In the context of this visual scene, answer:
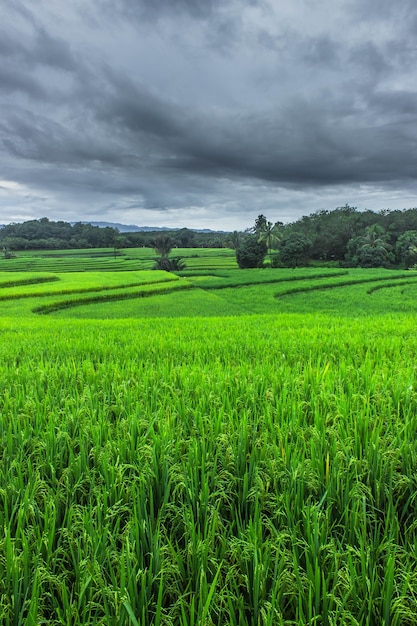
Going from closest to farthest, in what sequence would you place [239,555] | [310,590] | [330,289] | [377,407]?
[310,590], [239,555], [377,407], [330,289]

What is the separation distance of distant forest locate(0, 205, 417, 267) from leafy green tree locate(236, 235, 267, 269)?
70.1 inches

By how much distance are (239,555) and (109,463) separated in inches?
38.6

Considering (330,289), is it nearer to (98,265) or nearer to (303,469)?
(303,469)

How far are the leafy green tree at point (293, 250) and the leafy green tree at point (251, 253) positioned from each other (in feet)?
11.1

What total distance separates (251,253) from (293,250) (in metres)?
7.00

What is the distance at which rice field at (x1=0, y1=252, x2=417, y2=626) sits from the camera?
1.21 m

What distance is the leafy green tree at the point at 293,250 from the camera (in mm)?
55844

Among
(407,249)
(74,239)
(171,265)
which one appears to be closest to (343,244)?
(407,249)

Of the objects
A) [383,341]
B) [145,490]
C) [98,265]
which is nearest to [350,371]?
[383,341]

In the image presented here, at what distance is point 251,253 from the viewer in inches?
2158

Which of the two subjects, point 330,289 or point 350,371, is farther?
point 330,289

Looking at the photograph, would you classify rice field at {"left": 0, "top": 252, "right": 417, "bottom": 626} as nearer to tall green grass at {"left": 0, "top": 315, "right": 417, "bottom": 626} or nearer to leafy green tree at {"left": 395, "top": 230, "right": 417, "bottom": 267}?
tall green grass at {"left": 0, "top": 315, "right": 417, "bottom": 626}

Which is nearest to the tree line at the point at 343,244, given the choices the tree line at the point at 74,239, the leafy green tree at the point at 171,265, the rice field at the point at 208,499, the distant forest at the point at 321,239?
the distant forest at the point at 321,239

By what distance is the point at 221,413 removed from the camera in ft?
7.99
